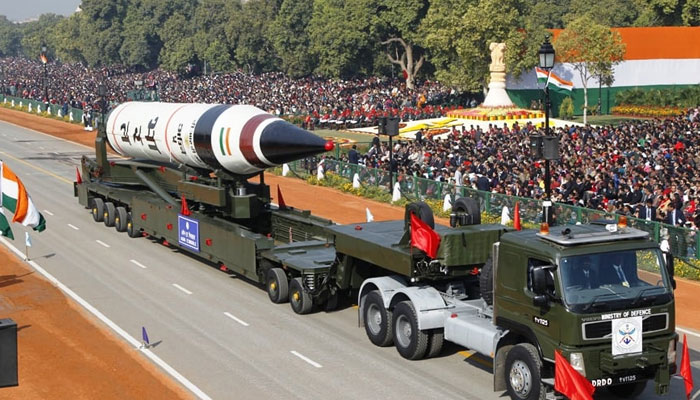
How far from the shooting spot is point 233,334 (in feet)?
67.4

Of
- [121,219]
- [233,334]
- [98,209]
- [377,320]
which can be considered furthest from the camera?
[98,209]

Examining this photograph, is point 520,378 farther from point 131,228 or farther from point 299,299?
point 131,228

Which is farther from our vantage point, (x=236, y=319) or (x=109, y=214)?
(x=109, y=214)

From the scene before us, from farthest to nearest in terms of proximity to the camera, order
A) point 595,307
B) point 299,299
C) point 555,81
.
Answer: point 555,81 → point 299,299 → point 595,307

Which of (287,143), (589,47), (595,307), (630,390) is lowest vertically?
(630,390)

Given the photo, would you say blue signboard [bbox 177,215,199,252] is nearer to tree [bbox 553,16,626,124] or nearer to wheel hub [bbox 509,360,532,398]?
wheel hub [bbox 509,360,532,398]

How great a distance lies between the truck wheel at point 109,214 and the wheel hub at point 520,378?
70.6 ft

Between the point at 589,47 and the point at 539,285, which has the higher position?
the point at 589,47

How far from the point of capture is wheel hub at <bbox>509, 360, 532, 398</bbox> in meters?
14.8

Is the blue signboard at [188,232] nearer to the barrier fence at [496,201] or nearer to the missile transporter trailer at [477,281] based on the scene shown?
the missile transporter trailer at [477,281]

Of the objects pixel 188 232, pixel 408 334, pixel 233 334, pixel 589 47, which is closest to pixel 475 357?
pixel 408 334

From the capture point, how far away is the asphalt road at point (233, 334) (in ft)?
55.5

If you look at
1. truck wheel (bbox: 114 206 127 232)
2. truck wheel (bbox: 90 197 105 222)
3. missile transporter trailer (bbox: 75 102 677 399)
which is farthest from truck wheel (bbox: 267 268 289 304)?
truck wheel (bbox: 90 197 105 222)

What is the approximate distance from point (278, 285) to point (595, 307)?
10115 mm
